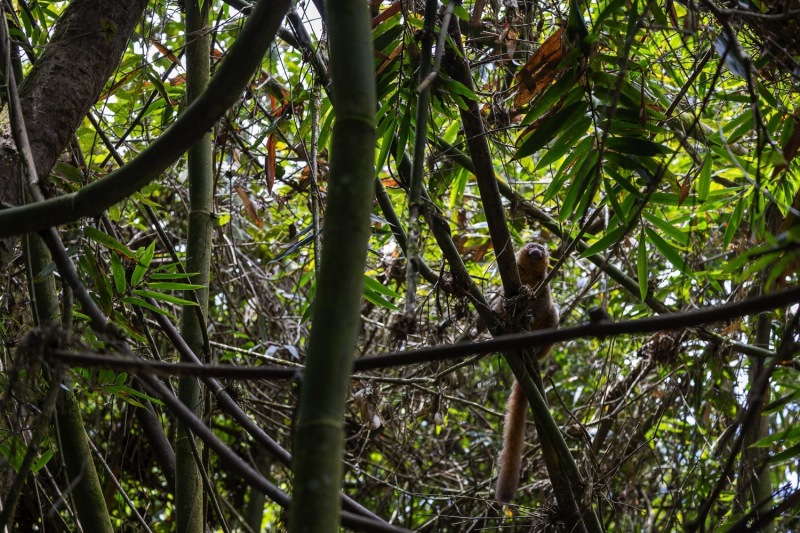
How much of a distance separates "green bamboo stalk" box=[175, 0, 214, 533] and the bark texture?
25 cm

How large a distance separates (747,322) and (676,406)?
1.71ft

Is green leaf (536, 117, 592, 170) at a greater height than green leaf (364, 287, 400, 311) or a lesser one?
greater

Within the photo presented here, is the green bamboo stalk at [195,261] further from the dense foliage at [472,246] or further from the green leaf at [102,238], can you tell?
the green leaf at [102,238]

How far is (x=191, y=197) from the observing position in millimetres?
2154

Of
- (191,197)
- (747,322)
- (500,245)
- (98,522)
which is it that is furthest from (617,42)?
(747,322)

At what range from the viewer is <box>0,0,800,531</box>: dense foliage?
1.70 metres

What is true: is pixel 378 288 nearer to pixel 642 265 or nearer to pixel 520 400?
pixel 642 265

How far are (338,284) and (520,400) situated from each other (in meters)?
2.61

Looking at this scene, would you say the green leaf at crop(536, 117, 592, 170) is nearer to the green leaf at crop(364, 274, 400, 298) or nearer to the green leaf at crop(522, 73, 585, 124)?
the green leaf at crop(522, 73, 585, 124)

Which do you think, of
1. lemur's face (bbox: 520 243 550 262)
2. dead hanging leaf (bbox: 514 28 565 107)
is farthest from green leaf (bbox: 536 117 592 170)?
lemur's face (bbox: 520 243 550 262)

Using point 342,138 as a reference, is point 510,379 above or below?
above

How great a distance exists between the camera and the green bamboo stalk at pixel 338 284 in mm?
739

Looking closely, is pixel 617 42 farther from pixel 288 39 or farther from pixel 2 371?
pixel 2 371

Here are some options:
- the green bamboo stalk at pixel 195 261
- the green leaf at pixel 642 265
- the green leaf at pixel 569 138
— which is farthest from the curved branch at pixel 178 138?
the green leaf at pixel 642 265
